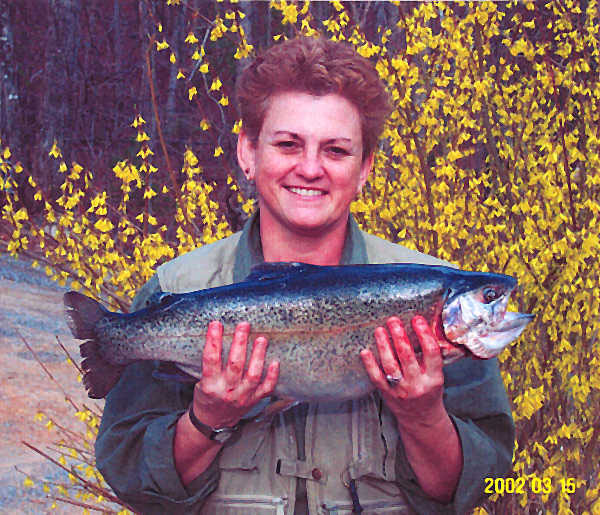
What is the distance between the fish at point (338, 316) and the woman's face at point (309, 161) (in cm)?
16

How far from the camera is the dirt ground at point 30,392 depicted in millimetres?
6246

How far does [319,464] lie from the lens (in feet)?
7.06

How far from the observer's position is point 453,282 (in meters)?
1.94

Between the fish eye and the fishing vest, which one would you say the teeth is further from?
the fishing vest

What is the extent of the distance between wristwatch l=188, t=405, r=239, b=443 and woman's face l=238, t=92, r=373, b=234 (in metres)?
0.50

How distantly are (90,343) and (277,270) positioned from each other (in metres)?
0.47

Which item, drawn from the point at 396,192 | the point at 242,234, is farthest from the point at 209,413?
the point at 396,192

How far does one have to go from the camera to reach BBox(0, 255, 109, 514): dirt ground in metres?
6.25

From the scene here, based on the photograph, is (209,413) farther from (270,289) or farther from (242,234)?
(242,234)

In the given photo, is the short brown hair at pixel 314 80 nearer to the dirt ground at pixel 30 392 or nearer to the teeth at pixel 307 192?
the teeth at pixel 307 192

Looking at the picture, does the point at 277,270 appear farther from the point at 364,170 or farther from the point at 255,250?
the point at 364,170

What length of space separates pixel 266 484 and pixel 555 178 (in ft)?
7.22

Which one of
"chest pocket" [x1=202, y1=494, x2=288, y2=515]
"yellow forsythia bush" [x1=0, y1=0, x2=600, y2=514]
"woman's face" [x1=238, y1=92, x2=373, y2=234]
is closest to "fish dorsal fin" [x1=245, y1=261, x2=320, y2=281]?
"woman's face" [x1=238, y1=92, x2=373, y2=234]
